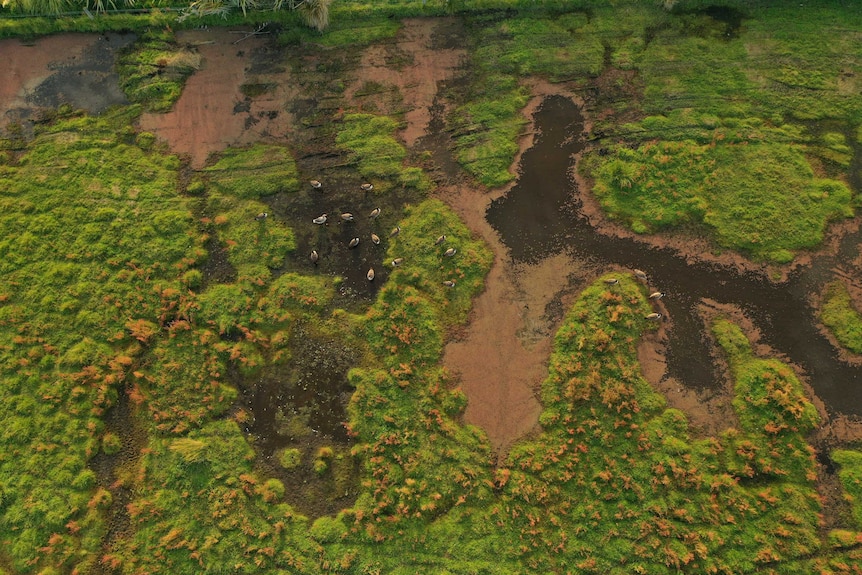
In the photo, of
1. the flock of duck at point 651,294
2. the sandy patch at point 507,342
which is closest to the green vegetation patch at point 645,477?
the sandy patch at point 507,342

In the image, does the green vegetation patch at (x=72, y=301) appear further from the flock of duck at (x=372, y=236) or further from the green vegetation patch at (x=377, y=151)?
the green vegetation patch at (x=377, y=151)

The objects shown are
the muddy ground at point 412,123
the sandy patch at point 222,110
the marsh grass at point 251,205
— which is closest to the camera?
the muddy ground at point 412,123

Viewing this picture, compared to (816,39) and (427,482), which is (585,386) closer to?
(427,482)

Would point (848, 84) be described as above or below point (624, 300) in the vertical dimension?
above

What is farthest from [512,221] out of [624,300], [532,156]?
[624,300]

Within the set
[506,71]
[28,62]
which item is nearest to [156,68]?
[28,62]

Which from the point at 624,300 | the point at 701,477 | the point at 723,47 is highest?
the point at 723,47
